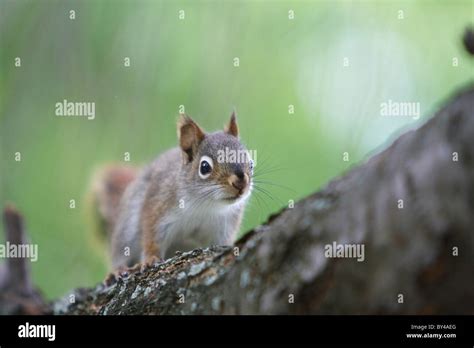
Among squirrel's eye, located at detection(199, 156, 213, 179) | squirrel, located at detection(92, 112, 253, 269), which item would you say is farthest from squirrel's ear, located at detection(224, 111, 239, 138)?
squirrel's eye, located at detection(199, 156, 213, 179)

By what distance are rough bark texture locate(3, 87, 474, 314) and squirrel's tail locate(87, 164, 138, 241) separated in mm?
2522

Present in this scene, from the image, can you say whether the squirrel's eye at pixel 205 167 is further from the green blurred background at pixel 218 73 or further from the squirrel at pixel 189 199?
the green blurred background at pixel 218 73

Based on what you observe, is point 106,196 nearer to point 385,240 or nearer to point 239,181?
point 239,181

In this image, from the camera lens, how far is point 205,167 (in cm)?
274

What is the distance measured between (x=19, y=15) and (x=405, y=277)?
2753mm

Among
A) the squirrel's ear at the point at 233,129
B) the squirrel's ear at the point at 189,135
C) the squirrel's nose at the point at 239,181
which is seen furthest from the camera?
the squirrel's ear at the point at 233,129

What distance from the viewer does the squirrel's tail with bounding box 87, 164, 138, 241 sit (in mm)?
3936

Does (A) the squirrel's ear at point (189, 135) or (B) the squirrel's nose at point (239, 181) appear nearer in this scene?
(B) the squirrel's nose at point (239, 181)

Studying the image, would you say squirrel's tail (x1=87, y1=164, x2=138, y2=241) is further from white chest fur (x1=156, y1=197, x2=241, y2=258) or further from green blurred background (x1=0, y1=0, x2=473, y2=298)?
white chest fur (x1=156, y1=197, x2=241, y2=258)

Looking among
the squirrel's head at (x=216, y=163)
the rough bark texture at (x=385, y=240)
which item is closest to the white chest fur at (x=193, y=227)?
the squirrel's head at (x=216, y=163)

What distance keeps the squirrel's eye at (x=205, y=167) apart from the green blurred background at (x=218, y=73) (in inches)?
13.4

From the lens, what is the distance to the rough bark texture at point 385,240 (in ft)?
3.71

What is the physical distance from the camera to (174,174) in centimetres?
304
